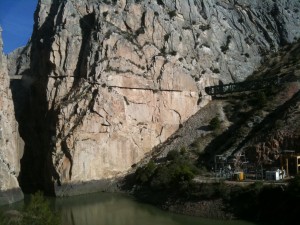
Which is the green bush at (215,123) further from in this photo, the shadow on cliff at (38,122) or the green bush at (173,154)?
the shadow on cliff at (38,122)

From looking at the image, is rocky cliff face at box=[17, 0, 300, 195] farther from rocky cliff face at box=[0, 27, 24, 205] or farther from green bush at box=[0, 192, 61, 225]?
green bush at box=[0, 192, 61, 225]

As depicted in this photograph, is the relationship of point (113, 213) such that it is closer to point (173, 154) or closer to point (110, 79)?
point (173, 154)

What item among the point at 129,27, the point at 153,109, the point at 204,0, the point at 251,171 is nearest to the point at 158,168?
the point at 251,171

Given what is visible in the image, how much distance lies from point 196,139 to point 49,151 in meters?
24.5

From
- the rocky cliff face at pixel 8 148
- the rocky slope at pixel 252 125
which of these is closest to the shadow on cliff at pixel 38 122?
the rocky cliff face at pixel 8 148

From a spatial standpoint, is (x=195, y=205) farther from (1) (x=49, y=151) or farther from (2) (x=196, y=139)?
(1) (x=49, y=151)

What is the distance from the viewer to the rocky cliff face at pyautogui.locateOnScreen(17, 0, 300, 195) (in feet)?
227

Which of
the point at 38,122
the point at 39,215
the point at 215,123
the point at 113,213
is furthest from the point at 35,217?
the point at 38,122

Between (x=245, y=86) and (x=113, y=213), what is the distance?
4311cm

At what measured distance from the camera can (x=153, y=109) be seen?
77562 mm

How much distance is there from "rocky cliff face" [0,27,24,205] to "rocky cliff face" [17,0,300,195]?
5170 millimetres

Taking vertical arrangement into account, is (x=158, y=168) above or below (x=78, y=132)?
below

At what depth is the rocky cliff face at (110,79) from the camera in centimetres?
6906

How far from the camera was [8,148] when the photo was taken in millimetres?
65812
